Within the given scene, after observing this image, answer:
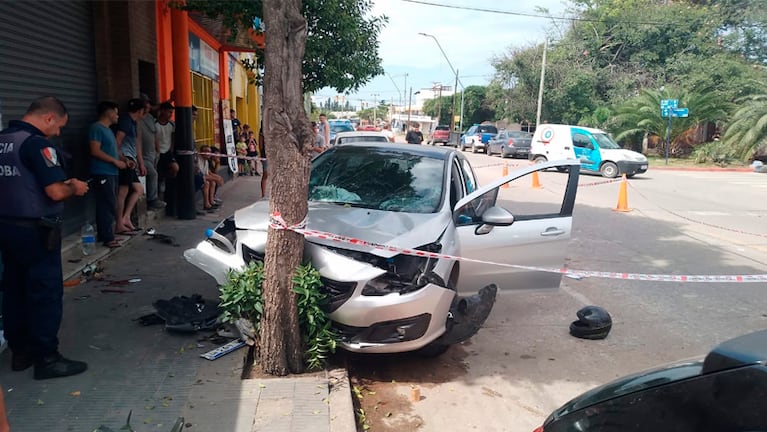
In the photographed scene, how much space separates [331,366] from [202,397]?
103 cm

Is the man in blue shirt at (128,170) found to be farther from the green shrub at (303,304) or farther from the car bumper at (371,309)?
the car bumper at (371,309)

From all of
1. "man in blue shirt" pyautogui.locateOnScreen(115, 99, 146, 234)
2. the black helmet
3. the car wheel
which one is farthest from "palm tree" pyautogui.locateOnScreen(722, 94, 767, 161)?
"man in blue shirt" pyautogui.locateOnScreen(115, 99, 146, 234)

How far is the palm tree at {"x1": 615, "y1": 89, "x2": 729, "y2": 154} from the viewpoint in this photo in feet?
98.1

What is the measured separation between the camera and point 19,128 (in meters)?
3.64

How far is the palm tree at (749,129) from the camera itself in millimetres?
26391

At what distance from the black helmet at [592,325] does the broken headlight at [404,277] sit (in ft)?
6.22

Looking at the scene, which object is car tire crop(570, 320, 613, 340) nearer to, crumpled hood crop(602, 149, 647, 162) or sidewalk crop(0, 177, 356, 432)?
sidewalk crop(0, 177, 356, 432)

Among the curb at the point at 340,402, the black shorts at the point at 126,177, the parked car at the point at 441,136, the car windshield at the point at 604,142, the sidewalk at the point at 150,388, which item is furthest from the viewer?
the parked car at the point at 441,136

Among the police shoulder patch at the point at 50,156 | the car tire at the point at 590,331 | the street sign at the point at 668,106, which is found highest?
the street sign at the point at 668,106

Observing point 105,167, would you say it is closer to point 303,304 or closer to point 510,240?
point 303,304

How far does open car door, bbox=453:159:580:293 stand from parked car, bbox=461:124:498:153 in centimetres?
A: 3197

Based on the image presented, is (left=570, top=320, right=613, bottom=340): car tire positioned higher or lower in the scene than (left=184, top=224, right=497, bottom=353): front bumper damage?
lower

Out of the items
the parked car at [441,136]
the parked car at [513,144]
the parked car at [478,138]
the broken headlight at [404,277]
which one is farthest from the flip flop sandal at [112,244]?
the parked car at [441,136]

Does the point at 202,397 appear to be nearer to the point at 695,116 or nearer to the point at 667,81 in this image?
the point at 695,116
